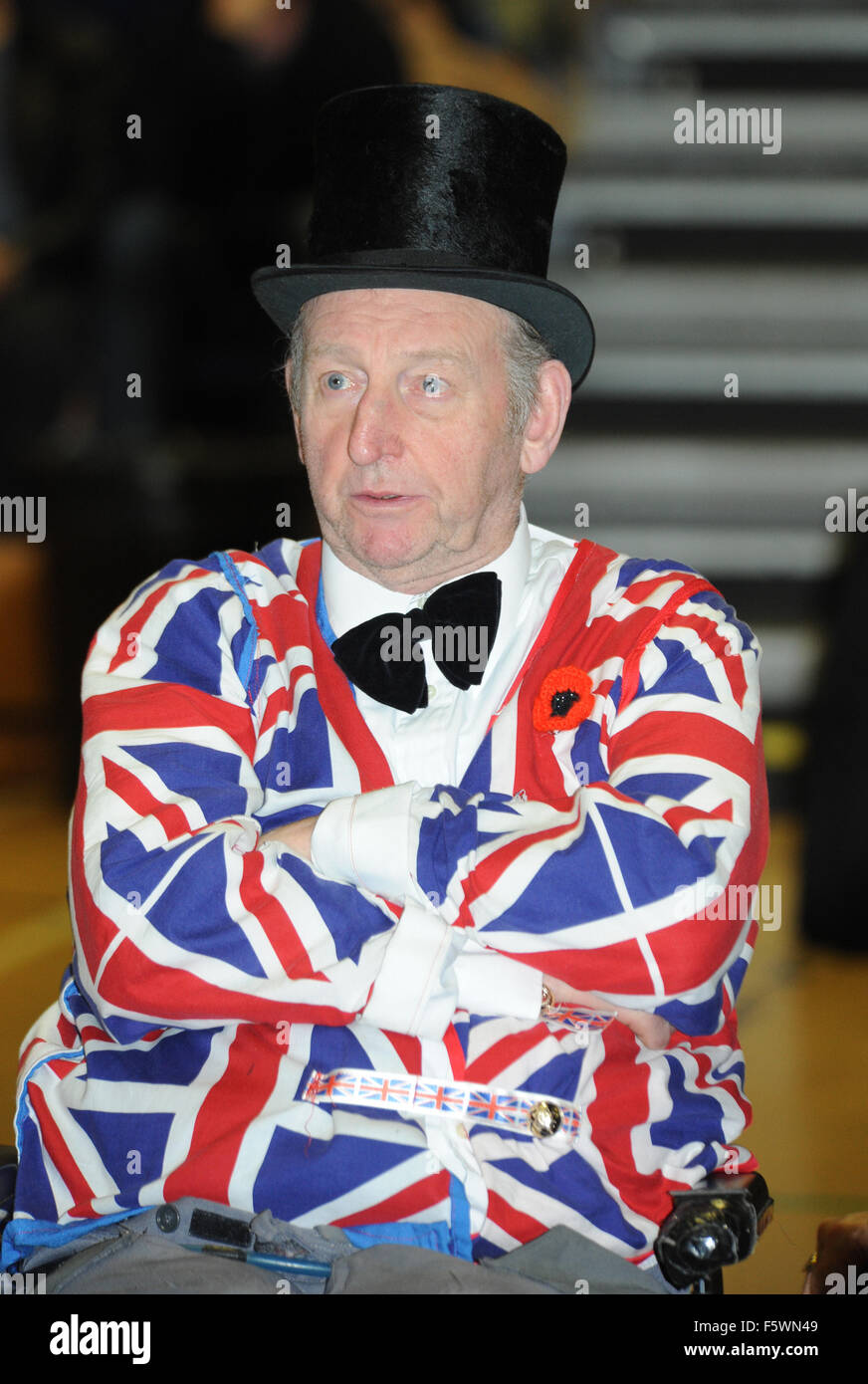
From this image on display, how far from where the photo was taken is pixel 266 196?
599cm

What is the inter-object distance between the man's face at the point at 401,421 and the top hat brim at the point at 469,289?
0.01 meters

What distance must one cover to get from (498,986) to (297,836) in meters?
0.24

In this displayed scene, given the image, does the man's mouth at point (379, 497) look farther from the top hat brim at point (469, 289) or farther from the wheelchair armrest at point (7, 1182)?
the wheelchair armrest at point (7, 1182)

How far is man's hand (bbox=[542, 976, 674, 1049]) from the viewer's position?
1.47 m

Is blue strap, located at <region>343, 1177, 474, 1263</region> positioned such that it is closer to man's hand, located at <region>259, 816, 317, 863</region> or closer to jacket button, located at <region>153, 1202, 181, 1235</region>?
jacket button, located at <region>153, 1202, 181, 1235</region>

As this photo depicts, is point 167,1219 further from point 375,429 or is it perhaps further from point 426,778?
point 375,429

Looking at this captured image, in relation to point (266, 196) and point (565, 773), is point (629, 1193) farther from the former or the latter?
point (266, 196)

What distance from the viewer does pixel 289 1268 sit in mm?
1435
